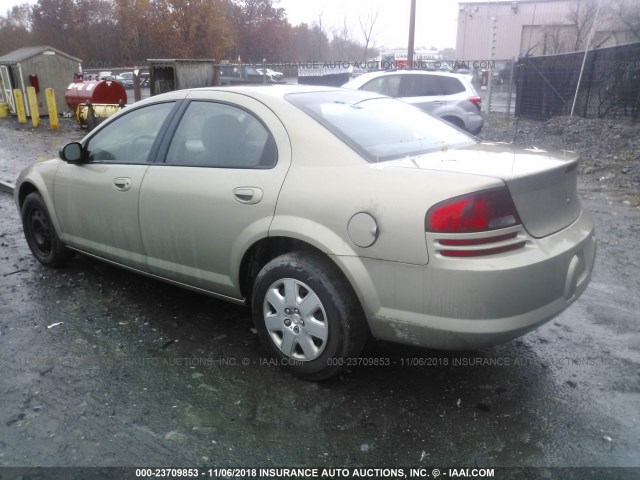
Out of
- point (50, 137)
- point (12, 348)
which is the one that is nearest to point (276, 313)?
point (12, 348)

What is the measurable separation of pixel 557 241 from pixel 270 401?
5.58 feet

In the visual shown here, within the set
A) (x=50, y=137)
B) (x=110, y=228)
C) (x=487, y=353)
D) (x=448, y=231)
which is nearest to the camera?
(x=448, y=231)

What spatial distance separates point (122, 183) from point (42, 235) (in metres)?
1.55

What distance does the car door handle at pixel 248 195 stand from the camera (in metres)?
3.19

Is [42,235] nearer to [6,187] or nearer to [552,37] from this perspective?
[6,187]

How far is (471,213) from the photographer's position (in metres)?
2.55

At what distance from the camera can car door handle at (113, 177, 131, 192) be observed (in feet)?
12.8

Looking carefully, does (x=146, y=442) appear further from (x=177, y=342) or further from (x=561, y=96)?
(x=561, y=96)

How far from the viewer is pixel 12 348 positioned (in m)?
3.56

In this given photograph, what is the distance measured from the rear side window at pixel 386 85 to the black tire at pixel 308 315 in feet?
27.4

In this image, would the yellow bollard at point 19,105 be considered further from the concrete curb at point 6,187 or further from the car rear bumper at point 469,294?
the car rear bumper at point 469,294

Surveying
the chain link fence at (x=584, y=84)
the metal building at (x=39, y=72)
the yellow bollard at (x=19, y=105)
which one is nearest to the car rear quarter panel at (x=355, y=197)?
the chain link fence at (x=584, y=84)

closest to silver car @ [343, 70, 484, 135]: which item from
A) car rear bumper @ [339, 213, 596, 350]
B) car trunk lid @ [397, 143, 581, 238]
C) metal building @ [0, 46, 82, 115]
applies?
car trunk lid @ [397, 143, 581, 238]

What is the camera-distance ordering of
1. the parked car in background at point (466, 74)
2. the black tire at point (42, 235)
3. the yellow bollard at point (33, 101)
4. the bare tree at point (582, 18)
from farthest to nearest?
the bare tree at point (582, 18)
the yellow bollard at point (33, 101)
the parked car in background at point (466, 74)
the black tire at point (42, 235)
